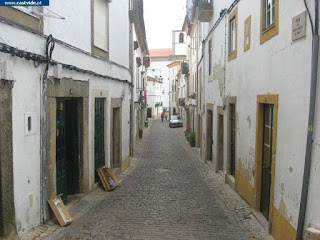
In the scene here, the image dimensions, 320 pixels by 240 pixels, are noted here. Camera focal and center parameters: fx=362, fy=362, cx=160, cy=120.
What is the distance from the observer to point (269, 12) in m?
A: 6.37

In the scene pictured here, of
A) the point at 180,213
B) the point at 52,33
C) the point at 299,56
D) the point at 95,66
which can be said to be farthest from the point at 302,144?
the point at 95,66

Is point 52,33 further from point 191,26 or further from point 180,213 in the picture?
point 191,26

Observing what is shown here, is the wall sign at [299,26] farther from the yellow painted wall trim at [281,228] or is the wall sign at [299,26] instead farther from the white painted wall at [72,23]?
the white painted wall at [72,23]

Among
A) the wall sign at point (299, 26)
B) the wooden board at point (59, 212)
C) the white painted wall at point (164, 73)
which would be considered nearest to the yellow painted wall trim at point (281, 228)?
the wall sign at point (299, 26)

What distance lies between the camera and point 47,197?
6.19m

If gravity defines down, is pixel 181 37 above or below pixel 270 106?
above

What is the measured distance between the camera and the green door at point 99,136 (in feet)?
30.6

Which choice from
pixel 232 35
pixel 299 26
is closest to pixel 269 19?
pixel 299 26

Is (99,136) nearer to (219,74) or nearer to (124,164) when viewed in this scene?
(124,164)

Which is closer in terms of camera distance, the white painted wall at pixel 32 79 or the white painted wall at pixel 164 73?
the white painted wall at pixel 32 79

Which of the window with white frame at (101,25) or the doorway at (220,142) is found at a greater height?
Answer: the window with white frame at (101,25)

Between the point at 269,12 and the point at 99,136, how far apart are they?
5.39m

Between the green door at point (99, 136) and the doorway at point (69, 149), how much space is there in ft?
3.54

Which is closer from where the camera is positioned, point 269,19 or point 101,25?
point 269,19
